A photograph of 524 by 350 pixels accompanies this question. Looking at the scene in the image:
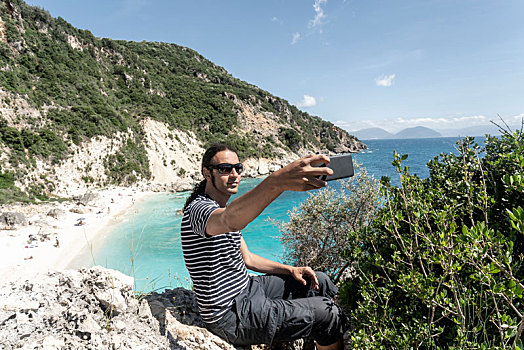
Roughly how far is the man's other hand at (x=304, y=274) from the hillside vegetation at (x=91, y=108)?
2338 centimetres

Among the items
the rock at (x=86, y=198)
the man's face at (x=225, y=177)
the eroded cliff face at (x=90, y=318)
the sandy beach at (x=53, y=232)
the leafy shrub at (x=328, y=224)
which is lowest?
the sandy beach at (x=53, y=232)

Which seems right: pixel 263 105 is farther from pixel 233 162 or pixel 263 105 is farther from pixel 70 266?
pixel 233 162

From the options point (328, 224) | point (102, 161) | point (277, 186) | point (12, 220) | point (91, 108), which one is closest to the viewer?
point (277, 186)

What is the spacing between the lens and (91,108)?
31.2 metres

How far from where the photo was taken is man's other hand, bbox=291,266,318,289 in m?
2.88

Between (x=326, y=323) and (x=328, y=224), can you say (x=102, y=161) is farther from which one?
(x=326, y=323)

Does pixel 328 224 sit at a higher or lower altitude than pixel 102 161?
lower

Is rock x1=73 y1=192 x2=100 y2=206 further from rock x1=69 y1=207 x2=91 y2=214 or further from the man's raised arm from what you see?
the man's raised arm

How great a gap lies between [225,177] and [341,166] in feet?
3.85

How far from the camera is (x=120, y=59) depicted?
1843 inches

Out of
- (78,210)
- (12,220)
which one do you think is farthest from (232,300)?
(78,210)

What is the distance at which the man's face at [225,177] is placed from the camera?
245cm

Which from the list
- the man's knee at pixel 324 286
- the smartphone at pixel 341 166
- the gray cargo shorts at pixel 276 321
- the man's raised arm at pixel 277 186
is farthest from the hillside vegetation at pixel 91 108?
the smartphone at pixel 341 166

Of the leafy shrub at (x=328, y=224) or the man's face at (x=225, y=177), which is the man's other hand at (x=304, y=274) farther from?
the leafy shrub at (x=328, y=224)
